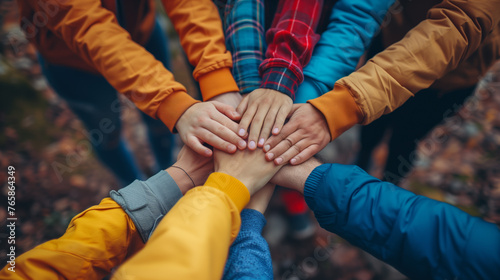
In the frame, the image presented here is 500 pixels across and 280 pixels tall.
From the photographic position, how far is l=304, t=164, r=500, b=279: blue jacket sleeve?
978 millimetres

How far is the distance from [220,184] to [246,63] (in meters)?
0.78

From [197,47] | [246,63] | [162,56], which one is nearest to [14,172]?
[162,56]

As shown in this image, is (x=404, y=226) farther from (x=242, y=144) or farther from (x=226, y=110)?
(x=226, y=110)

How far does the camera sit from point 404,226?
3.55ft

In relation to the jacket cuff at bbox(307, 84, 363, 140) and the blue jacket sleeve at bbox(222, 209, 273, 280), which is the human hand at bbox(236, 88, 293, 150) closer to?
the jacket cuff at bbox(307, 84, 363, 140)

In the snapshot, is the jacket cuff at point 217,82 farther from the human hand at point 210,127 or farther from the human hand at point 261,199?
the human hand at point 261,199

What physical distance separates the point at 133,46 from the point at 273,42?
2.63 ft

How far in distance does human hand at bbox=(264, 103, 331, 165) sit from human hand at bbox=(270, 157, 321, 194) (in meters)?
0.04

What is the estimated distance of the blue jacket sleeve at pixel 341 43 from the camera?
5.02ft

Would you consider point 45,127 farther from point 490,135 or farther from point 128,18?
point 490,135

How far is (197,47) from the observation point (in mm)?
1590

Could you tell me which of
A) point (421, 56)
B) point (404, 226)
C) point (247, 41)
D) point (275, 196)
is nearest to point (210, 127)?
point (247, 41)

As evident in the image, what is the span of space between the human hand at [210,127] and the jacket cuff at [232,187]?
190mm

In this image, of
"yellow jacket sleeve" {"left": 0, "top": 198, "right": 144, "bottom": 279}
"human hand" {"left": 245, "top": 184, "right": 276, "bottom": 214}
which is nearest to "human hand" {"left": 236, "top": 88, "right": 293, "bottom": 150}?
"human hand" {"left": 245, "top": 184, "right": 276, "bottom": 214}
